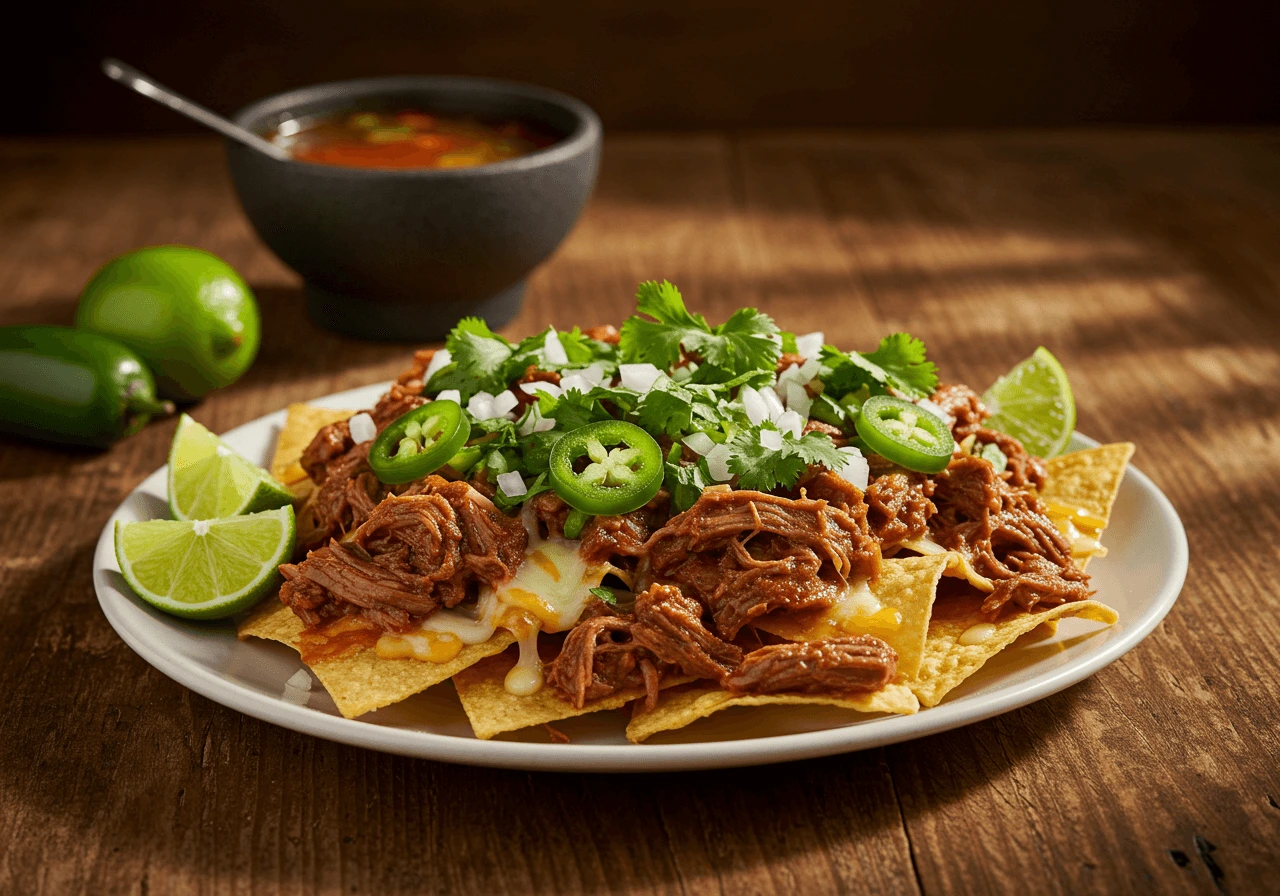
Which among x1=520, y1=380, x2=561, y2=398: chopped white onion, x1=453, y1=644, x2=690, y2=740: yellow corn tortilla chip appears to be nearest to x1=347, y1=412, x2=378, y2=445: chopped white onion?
x1=520, y1=380, x2=561, y2=398: chopped white onion

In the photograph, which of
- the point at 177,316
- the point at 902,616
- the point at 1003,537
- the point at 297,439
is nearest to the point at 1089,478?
the point at 1003,537

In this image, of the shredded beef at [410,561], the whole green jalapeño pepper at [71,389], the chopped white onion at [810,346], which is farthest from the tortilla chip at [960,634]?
the whole green jalapeño pepper at [71,389]

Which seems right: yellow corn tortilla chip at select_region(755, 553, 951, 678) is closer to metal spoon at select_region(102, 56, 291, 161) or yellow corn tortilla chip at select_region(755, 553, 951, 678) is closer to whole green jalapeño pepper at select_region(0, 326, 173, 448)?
whole green jalapeño pepper at select_region(0, 326, 173, 448)

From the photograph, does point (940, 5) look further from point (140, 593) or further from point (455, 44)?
point (140, 593)

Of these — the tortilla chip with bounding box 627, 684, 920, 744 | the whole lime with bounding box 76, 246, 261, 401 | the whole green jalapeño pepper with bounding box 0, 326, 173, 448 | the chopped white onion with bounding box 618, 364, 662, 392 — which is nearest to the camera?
the tortilla chip with bounding box 627, 684, 920, 744

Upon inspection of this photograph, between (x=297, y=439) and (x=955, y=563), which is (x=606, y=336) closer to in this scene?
(x=297, y=439)

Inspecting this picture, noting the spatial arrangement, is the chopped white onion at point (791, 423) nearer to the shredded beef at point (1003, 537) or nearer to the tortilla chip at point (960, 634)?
the shredded beef at point (1003, 537)

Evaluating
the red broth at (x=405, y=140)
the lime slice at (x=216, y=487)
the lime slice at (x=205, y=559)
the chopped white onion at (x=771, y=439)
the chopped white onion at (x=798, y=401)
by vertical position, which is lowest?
the red broth at (x=405, y=140)

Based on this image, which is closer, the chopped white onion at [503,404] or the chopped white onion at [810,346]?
the chopped white onion at [503,404]
